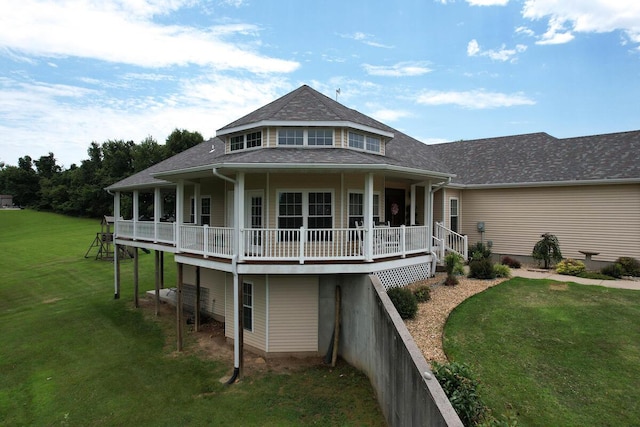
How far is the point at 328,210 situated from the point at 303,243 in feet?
7.40

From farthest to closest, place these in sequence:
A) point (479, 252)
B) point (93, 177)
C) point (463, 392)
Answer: point (93, 177) < point (479, 252) < point (463, 392)

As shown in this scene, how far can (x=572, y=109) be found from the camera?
23.2 m

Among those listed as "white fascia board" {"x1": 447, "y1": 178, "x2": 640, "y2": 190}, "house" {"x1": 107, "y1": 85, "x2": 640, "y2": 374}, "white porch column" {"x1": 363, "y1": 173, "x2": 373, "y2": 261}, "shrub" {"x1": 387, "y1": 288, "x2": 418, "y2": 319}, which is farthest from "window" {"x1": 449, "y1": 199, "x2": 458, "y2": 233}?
"white porch column" {"x1": 363, "y1": 173, "x2": 373, "y2": 261}

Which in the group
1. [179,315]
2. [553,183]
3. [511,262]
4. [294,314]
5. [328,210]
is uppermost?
[553,183]

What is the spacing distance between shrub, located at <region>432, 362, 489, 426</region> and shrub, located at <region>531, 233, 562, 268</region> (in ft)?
35.9

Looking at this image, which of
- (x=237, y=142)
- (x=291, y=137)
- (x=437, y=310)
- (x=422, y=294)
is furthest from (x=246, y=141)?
(x=437, y=310)

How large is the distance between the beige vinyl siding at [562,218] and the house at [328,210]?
47 millimetres

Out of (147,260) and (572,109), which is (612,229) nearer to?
(572,109)

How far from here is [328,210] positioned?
1130cm

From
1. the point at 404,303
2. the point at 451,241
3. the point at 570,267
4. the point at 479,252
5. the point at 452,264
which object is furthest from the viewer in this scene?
the point at 451,241

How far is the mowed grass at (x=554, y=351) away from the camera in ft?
19.9

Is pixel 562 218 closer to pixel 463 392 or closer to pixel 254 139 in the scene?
pixel 463 392

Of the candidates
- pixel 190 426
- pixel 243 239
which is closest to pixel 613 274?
pixel 243 239

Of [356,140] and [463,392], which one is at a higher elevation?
[356,140]
